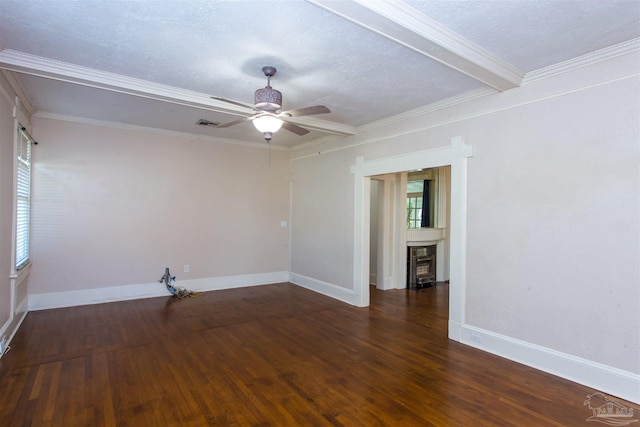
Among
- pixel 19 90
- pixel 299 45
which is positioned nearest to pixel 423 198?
pixel 299 45

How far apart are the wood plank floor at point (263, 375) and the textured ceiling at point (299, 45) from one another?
8.65ft

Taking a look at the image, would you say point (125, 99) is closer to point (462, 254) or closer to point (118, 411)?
point (118, 411)

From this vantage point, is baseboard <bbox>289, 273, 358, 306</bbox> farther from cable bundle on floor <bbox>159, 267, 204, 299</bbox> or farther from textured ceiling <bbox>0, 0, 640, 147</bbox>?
textured ceiling <bbox>0, 0, 640, 147</bbox>

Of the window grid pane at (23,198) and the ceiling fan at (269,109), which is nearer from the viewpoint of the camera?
the ceiling fan at (269,109)

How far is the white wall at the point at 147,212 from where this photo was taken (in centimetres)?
488

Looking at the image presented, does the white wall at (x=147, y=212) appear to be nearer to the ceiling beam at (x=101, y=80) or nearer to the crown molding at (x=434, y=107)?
the ceiling beam at (x=101, y=80)

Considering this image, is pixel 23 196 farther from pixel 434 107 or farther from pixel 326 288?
pixel 434 107

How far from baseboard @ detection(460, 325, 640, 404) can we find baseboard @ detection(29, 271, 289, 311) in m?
3.98

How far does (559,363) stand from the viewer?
9.80 feet

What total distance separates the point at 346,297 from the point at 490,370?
259 cm

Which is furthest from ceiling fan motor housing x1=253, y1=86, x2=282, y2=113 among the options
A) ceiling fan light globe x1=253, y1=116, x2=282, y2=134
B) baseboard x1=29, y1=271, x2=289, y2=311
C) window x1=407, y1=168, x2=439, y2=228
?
window x1=407, y1=168, x2=439, y2=228

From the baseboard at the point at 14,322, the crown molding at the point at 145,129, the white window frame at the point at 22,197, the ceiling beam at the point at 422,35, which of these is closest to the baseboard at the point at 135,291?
the baseboard at the point at 14,322

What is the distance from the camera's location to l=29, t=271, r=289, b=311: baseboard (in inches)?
191

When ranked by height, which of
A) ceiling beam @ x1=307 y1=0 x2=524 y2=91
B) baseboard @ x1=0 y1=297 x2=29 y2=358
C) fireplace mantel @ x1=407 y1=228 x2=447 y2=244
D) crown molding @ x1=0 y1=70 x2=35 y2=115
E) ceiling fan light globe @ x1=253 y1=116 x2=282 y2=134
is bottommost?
baseboard @ x1=0 y1=297 x2=29 y2=358
